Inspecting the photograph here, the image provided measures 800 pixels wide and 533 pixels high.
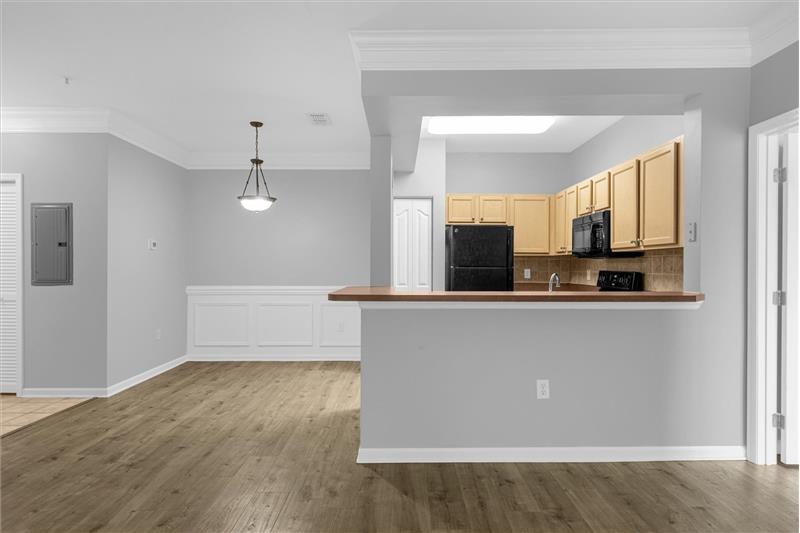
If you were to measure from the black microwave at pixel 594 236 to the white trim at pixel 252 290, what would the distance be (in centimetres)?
304

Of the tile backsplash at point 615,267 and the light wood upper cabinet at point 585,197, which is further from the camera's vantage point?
the light wood upper cabinet at point 585,197

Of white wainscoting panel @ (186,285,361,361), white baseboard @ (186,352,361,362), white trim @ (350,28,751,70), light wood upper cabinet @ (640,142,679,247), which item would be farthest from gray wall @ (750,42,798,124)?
white baseboard @ (186,352,361,362)

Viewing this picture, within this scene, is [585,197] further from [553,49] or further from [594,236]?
[553,49]

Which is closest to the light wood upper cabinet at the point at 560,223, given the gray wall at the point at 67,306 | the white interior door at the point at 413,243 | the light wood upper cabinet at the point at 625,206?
the light wood upper cabinet at the point at 625,206

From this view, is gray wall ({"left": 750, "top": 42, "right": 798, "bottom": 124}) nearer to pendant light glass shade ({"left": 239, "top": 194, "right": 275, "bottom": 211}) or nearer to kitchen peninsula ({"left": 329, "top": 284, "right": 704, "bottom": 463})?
kitchen peninsula ({"left": 329, "top": 284, "right": 704, "bottom": 463})

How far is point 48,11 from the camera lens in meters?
2.79

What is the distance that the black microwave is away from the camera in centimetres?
432

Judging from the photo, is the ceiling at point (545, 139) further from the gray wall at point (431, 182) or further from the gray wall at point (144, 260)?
the gray wall at point (144, 260)

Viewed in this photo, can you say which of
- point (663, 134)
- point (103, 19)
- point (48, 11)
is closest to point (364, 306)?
point (103, 19)

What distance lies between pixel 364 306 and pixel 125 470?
1731 mm

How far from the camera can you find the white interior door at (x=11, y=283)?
4.52 metres

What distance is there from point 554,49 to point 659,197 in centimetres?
134

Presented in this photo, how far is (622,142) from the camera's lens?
4.77 metres

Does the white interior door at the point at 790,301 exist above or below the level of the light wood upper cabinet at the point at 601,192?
below
